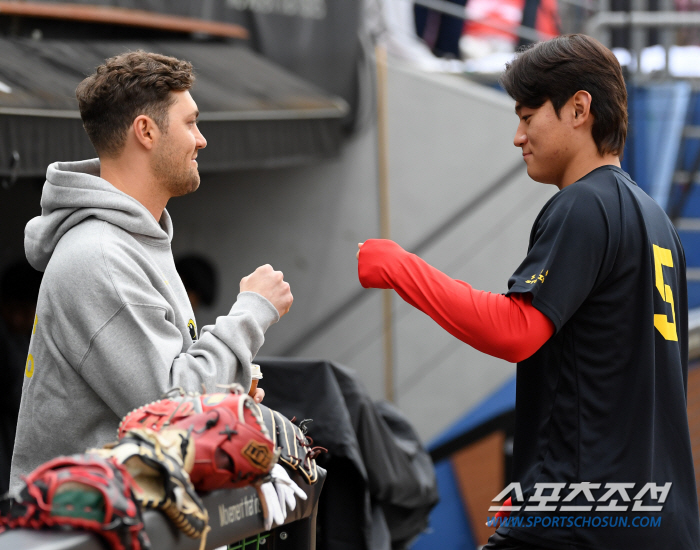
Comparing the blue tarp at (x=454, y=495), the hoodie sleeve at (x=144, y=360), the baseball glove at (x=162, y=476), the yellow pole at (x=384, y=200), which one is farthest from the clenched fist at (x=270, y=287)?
the blue tarp at (x=454, y=495)

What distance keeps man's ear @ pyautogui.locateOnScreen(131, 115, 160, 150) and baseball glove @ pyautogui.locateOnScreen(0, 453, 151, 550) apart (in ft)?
2.99

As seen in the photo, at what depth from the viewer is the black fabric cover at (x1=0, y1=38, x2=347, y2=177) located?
11.6ft

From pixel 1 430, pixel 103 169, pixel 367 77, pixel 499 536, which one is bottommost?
pixel 1 430

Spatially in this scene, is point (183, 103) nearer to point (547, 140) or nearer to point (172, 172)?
point (172, 172)

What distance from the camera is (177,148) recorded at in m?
2.14

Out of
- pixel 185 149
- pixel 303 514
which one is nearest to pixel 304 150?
pixel 185 149

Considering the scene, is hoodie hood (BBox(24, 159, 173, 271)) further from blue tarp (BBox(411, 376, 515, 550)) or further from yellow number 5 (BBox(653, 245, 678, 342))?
blue tarp (BBox(411, 376, 515, 550))

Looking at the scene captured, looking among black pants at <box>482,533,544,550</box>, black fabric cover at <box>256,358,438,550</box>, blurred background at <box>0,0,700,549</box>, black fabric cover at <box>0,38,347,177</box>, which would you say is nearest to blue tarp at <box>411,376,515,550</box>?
blurred background at <box>0,0,700,549</box>

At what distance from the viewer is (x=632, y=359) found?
1995 millimetres

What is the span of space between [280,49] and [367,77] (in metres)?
0.71

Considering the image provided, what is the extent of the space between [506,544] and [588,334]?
570mm

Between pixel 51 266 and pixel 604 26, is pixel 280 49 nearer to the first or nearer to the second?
pixel 604 26

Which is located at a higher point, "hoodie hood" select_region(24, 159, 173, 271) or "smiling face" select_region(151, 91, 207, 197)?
"smiling face" select_region(151, 91, 207, 197)

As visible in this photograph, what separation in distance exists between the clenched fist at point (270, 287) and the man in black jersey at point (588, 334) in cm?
21
